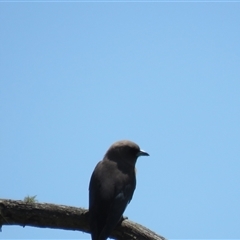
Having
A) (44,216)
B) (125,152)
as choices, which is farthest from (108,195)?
(125,152)

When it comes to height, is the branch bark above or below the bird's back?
below

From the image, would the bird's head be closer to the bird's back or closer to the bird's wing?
the bird's back

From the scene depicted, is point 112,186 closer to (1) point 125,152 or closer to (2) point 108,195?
(2) point 108,195

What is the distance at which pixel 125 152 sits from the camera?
7.15 metres

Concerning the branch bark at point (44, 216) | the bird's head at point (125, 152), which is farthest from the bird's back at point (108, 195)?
the branch bark at point (44, 216)

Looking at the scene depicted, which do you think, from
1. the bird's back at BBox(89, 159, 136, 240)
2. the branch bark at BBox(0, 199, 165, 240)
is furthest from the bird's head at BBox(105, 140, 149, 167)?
the branch bark at BBox(0, 199, 165, 240)

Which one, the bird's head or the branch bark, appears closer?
the branch bark

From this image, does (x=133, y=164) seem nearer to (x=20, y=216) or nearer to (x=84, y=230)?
(x=84, y=230)

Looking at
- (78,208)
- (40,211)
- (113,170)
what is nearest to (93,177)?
(113,170)

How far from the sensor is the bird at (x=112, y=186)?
231 inches

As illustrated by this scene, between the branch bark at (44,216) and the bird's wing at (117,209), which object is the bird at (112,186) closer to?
the bird's wing at (117,209)

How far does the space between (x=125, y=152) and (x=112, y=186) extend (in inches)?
37.1

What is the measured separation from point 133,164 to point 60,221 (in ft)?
5.80

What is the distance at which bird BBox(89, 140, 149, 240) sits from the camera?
5867 millimetres
